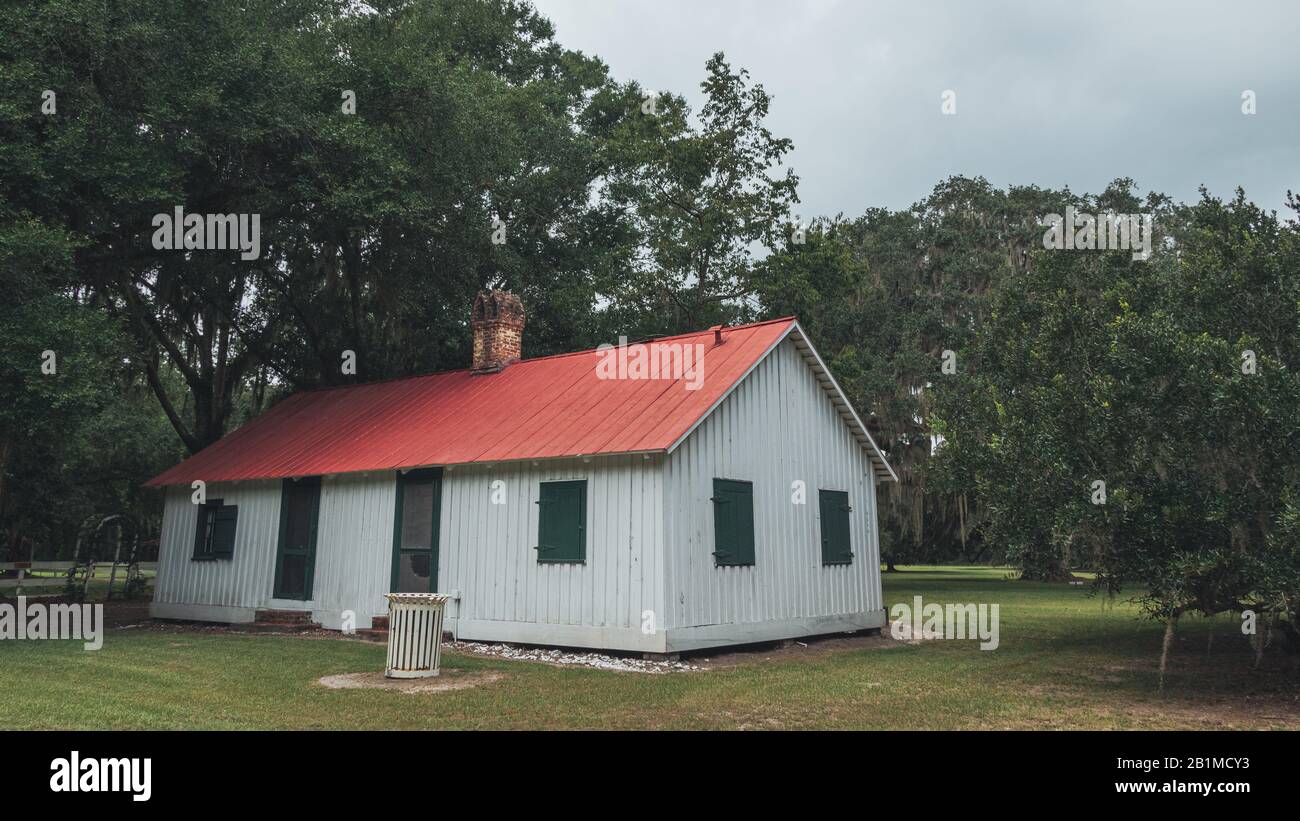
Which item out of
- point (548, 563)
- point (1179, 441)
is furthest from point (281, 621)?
point (1179, 441)

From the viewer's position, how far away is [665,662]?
12.7 m

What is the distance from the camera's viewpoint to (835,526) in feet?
55.2

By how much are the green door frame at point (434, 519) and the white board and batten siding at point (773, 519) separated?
476 centimetres

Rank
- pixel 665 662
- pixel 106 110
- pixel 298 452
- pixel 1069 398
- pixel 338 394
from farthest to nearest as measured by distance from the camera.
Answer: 1. pixel 338 394
2. pixel 298 452
3. pixel 106 110
4. pixel 665 662
5. pixel 1069 398

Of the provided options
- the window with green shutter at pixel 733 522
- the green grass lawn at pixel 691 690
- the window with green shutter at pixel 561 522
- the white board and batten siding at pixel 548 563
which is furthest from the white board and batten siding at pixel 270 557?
the window with green shutter at pixel 733 522

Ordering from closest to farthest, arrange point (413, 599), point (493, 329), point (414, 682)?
point (414, 682) → point (413, 599) → point (493, 329)

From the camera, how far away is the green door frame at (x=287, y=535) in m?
17.4

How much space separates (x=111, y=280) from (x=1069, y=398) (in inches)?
789

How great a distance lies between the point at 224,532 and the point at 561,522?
9127 mm

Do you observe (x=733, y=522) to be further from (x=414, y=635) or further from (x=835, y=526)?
(x=414, y=635)

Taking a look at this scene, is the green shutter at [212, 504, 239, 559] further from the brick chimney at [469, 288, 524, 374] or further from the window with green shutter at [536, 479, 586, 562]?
the window with green shutter at [536, 479, 586, 562]

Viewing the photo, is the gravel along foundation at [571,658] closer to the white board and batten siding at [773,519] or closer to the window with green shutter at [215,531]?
the white board and batten siding at [773,519]

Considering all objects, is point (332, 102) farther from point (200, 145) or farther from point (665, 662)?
point (665, 662)

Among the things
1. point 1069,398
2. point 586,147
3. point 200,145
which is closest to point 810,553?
point 1069,398
